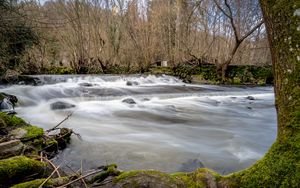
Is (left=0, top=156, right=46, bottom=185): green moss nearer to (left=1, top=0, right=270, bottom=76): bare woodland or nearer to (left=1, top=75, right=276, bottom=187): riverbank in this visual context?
(left=1, top=75, right=276, bottom=187): riverbank

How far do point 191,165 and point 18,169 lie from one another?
7.51ft

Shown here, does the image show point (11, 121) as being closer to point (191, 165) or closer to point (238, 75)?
point (191, 165)

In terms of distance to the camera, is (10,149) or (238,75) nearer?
(10,149)

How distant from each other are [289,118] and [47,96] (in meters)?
8.89

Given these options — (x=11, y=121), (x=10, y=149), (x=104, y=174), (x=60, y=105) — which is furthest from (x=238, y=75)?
(x=104, y=174)

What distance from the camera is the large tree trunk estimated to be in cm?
150

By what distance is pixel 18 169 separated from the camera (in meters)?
2.25

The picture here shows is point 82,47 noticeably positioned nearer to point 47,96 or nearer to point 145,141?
point 47,96

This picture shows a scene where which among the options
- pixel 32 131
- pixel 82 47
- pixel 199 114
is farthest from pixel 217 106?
pixel 82 47

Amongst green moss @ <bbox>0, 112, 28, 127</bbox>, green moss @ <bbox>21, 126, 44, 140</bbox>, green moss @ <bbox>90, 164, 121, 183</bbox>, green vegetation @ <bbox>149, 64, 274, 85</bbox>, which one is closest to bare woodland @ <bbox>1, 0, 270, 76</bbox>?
green vegetation @ <bbox>149, 64, 274, 85</bbox>

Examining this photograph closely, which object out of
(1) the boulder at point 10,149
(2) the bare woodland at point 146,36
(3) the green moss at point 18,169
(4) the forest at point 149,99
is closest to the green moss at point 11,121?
(4) the forest at point 149,99

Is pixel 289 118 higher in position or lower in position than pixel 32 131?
higher

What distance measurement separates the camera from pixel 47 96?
9.40 m

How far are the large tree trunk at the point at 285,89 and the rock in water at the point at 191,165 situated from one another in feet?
6.39
